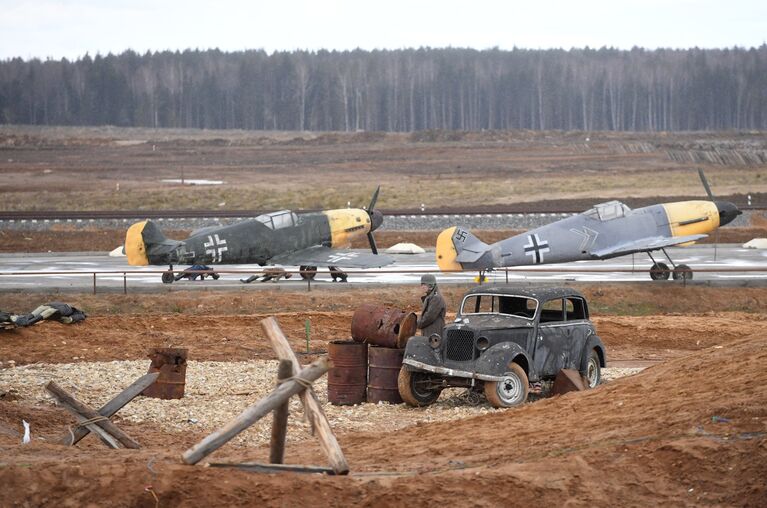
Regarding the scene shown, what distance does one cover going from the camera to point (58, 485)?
31.6ft

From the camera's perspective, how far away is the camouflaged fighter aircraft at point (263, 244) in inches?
1209

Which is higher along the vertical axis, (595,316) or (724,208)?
(724,208)

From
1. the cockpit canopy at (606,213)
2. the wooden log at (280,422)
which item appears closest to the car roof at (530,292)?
the wooden log at (280,422)

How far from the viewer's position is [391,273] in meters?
31.1

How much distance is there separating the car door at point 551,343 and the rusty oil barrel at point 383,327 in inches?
79.0

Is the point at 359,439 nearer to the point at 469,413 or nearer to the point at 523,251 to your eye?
the point at 469,413

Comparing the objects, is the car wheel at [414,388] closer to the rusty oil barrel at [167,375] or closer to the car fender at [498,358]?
the car fender at [498,358]

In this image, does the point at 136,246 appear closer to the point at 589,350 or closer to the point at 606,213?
the point at 606,213

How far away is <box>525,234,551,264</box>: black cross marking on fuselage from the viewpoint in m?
31.0

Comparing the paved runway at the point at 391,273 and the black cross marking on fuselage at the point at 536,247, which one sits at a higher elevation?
Answer: the black cross marking on fuselage at the point at 536,247

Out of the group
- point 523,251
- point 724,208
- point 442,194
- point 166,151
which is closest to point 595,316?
point 523,251

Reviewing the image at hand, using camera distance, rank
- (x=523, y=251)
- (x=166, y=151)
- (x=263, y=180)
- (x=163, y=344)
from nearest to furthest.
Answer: (x=163, y=344) → (x=523, y=251) → (x=263, y=180) → (x=166, y=151)

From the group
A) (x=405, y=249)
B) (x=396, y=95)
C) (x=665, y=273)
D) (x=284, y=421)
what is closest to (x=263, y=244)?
(x=405, y=249)

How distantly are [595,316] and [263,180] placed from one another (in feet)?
187
